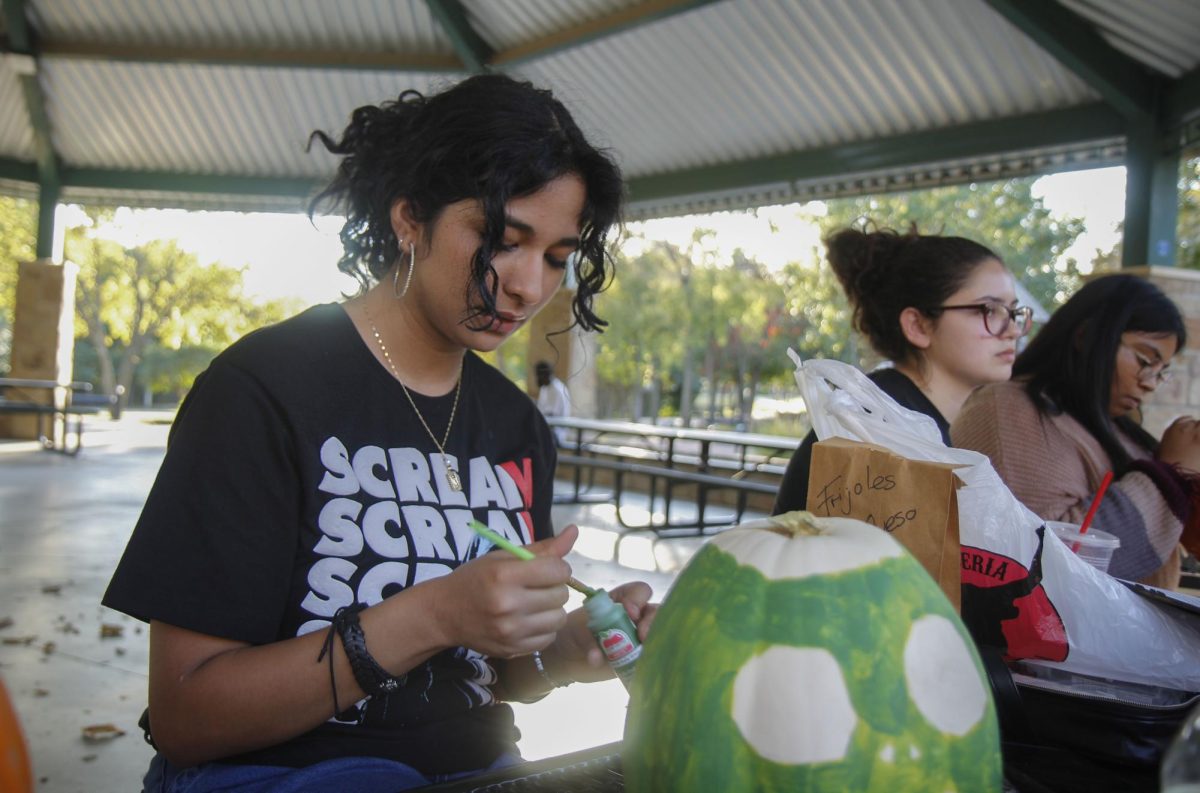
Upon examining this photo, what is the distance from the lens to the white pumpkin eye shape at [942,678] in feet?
1.63

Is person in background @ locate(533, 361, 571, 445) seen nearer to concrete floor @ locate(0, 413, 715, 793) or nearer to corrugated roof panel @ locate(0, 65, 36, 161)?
concrete floor @ locate(0, 413, 715, 793)

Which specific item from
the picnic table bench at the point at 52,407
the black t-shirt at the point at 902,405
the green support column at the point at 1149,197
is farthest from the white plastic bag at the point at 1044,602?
the picnic table bench at the point at 52,407

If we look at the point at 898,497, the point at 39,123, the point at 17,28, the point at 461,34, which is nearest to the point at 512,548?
the point at 898,497

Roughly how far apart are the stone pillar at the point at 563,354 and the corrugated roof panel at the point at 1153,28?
5.43m

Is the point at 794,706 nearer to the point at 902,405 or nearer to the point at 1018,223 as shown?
the point at 902,405

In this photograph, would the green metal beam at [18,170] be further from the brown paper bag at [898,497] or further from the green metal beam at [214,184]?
the brown paper bag at [898,497]

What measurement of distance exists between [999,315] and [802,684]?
1941 millimetres

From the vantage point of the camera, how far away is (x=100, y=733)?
2826 millimetres

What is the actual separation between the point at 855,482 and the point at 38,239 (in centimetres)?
1293

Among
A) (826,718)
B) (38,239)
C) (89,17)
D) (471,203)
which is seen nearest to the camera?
(826,718)

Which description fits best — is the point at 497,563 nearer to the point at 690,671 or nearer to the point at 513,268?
the point at 690,671

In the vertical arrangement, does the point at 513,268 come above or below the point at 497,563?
above

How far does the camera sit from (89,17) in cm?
858

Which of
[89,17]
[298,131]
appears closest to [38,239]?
[89,17]
